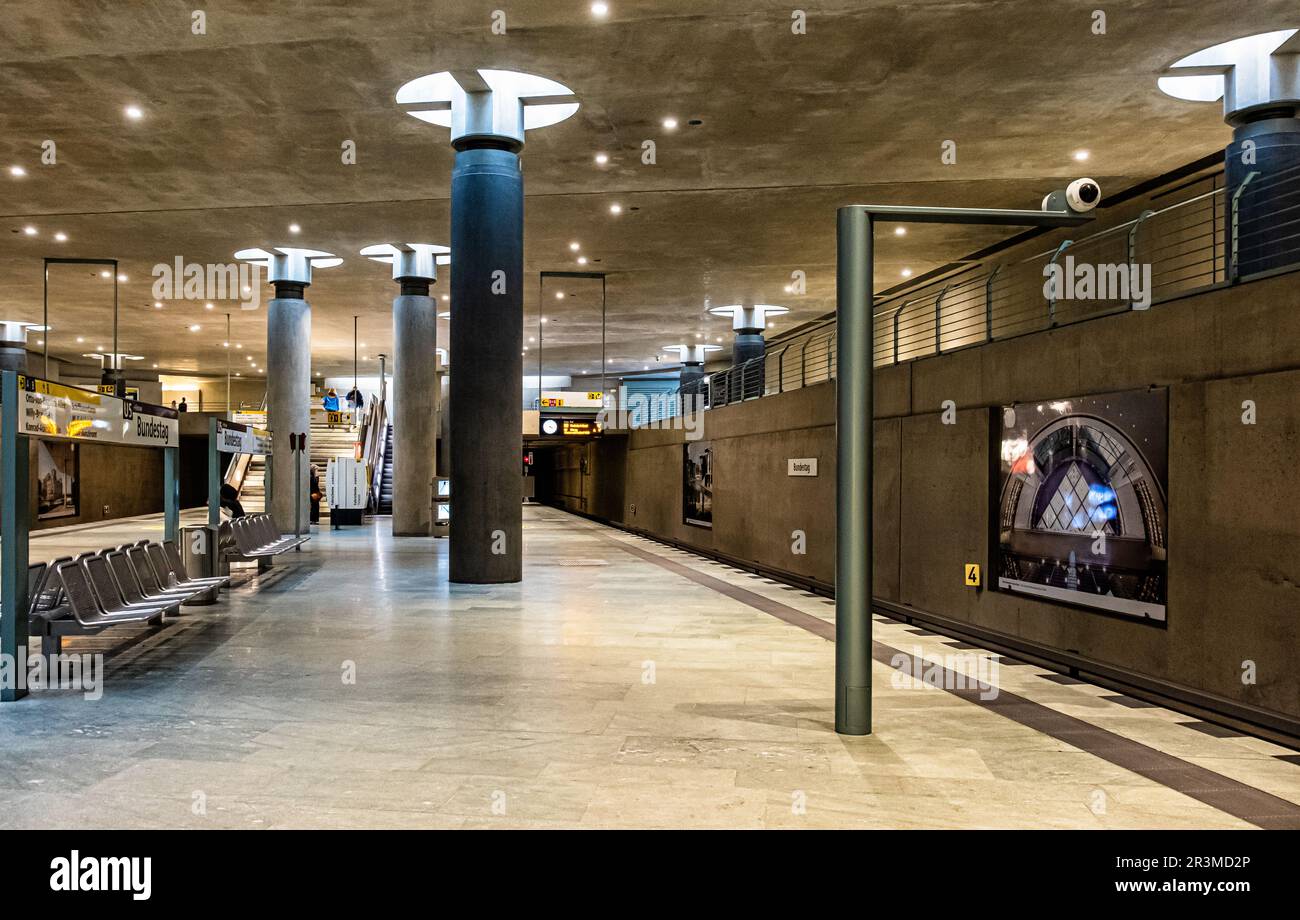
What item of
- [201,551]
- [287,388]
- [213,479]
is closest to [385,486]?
[287,388]

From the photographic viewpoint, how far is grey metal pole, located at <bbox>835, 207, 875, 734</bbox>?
21.2 feet

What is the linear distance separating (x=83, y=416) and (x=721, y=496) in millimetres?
14651

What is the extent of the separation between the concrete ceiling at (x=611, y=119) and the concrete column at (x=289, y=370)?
6.39ft

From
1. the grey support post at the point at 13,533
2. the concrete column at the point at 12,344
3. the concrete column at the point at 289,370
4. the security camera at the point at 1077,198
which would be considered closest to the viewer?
the security camera at the point at 1077,198

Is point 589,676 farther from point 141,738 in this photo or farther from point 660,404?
point 660,404

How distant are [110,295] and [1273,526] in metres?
30.6

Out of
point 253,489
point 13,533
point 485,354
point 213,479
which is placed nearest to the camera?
point 13,533

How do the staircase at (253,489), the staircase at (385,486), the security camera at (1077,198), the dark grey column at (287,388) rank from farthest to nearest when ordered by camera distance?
the staircase at (385,486)
the staircase at (253,489)
the dark grey column at (287,388)
the security camera at (1077,198)

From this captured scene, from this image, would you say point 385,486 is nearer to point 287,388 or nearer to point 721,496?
point 287,388

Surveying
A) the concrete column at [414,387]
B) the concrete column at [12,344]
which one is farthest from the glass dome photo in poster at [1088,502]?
the concrete column at [12,344]

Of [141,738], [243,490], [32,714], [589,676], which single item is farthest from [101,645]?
[243,490]

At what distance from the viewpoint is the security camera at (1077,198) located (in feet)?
21.2

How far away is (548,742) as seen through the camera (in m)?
6.30

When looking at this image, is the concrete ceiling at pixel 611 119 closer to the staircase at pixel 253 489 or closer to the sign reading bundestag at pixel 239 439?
the sign reading bundestag at pixel 239 439
